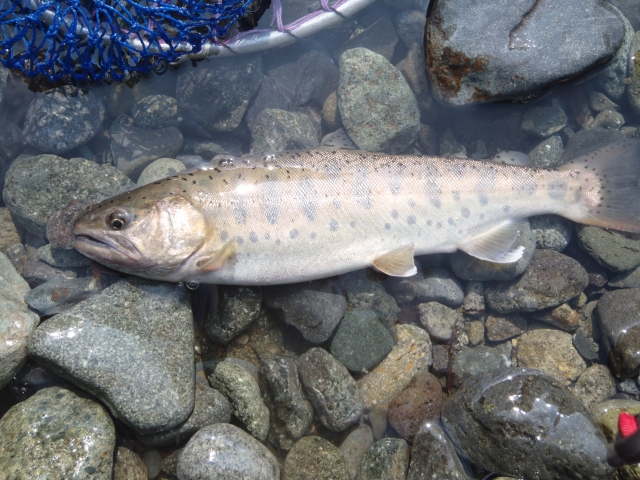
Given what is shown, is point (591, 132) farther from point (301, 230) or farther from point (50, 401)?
point (50, 401)

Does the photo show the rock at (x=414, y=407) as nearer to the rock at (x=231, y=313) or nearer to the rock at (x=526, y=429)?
the rock at (x=526, y=429)

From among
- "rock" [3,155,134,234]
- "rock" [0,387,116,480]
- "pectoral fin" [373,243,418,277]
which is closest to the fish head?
"rock" [3,155,134,234]

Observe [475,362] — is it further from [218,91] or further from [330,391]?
[218,91]

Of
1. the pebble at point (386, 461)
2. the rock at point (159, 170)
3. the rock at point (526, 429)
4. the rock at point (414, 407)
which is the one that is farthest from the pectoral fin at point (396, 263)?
the rock at point (159, 170)

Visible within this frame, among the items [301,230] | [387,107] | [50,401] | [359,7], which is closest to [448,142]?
[387,107]

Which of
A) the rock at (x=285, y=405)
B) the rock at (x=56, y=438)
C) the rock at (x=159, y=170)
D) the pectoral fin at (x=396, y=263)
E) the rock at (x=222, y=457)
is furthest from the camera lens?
the rock at (x=159, y=170)
